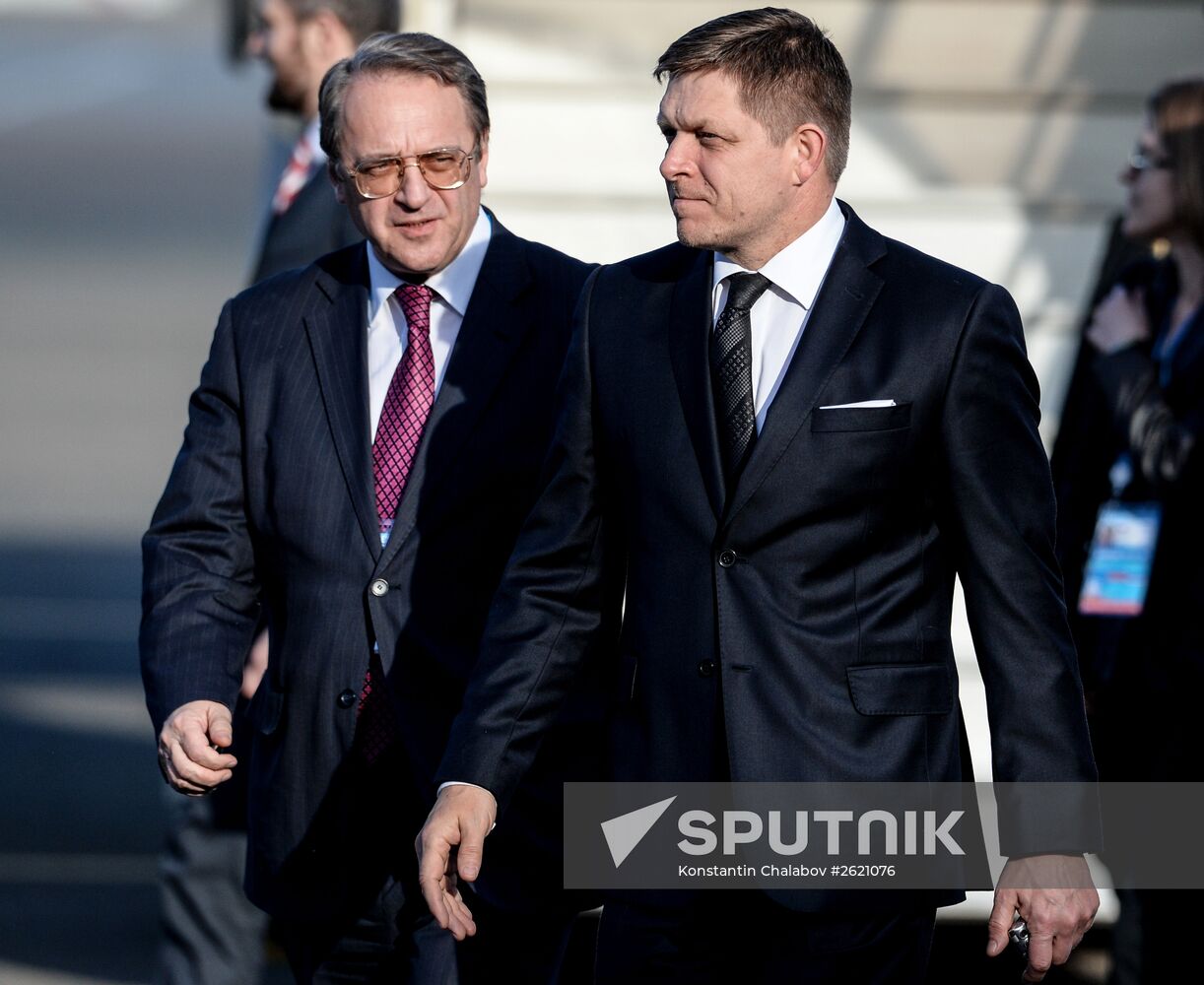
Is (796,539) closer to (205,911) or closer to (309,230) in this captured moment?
(309,230)

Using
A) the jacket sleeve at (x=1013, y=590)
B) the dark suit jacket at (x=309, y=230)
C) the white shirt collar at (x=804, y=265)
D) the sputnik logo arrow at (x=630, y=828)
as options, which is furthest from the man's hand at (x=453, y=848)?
the dark suit jacket at (x=309, y=230)

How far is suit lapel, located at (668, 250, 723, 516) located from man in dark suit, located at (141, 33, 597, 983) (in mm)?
513

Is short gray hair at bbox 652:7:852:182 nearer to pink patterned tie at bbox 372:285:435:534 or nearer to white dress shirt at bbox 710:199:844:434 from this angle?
white dress shirt at bbox 710:199:844:434

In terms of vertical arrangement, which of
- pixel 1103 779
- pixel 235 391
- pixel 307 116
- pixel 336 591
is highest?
pixel 307 116

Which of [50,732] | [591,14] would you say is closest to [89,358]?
[50,732]

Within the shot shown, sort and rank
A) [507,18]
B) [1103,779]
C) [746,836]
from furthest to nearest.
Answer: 1. [507,18]
2. [1103,779]
3. [746,836]

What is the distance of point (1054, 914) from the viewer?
120 inches

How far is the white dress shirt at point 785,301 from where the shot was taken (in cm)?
332

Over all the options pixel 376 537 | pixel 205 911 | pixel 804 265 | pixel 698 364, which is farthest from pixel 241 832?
pixel 804 265

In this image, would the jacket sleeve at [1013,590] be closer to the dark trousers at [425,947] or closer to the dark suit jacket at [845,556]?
the dark suit jacket at [845,556]

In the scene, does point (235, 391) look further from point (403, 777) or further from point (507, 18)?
point (507, 18)

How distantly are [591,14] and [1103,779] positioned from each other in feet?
9.53

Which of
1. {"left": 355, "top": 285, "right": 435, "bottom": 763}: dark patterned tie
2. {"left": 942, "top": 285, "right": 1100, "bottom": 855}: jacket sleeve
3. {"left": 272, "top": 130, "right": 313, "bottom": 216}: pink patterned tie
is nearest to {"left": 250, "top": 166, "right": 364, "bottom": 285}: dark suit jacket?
{"left": 272, "top": 130, "right": 313, "bottom": 216}: pink patterned tie

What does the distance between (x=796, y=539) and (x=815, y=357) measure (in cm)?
27
